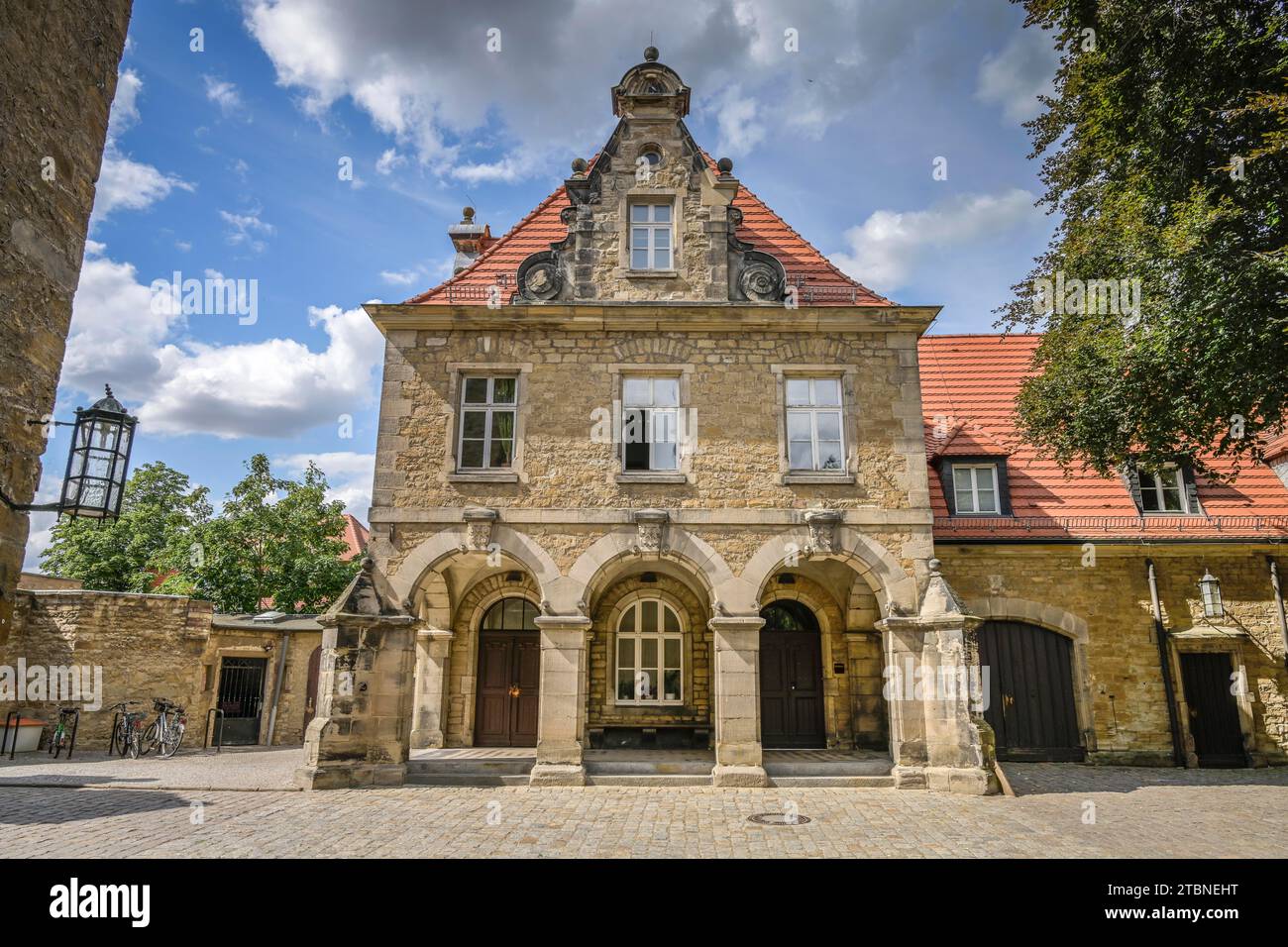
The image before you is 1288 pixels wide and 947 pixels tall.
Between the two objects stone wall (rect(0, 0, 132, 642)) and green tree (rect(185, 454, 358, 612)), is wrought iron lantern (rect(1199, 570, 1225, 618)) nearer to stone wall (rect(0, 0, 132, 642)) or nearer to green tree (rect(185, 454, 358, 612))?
stone wall (rect(0, 0, 132, 642))

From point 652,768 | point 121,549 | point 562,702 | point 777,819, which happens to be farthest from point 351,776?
point 121,549

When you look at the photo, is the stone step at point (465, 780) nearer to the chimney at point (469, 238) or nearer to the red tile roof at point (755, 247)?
the red tile roof at point (755, 247)

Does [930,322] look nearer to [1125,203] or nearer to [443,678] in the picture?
[1125,203]

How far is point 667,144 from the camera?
13.5m

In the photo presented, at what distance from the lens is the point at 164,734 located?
15.5 meters

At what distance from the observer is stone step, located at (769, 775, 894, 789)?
11.3 m

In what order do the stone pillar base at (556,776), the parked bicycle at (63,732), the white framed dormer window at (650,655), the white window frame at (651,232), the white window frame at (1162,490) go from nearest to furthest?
the stone pillar base at (556,776)
the white window frame at (651,232)
the white framed dormer window at (650,655)
the white window frame at (1162,490)
the parked bicycle at (63,732)

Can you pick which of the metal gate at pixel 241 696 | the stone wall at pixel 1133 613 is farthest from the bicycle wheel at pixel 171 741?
the stone wall at pixel 1133 613

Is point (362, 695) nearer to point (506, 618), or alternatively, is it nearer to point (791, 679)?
point (506, 618)

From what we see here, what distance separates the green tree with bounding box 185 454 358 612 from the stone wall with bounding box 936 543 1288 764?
65.3 ft

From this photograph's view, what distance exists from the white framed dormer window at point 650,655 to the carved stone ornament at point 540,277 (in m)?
5.82

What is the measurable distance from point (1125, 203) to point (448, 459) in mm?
10928

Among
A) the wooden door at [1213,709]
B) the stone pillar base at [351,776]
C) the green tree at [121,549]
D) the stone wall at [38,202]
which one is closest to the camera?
the stone wall at [38,202]

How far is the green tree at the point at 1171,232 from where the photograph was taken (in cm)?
962
